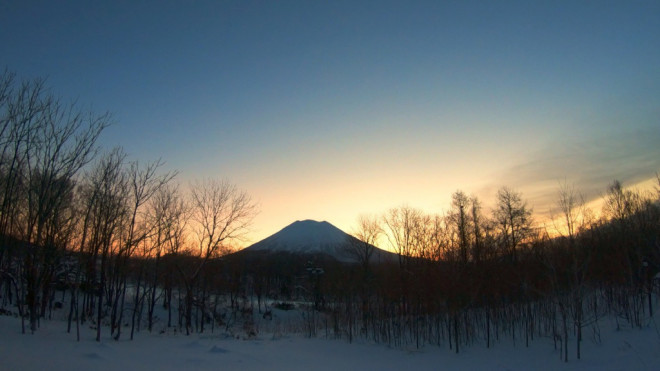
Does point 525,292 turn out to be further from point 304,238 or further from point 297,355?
point 304,238

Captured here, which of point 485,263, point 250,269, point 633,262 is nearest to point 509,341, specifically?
point 485,263

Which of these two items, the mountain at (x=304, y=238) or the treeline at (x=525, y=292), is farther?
the mountain at (x=304, y=238)

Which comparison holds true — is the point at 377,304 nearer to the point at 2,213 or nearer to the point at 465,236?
the point at 465,236

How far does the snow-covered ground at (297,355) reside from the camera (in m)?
10.6

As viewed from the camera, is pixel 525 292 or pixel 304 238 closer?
pixel 525 292

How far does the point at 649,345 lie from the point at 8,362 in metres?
18.1

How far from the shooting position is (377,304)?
2475 cm

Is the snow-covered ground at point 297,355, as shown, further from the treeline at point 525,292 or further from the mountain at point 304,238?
the mountain at point 304,238

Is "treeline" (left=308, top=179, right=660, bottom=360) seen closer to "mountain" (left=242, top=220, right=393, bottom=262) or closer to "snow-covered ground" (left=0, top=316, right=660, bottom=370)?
"snow-covered ground" (left=0, top=316, right=660, bottom=370)

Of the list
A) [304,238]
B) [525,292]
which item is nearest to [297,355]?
[525,292]

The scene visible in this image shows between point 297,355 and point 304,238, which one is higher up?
point 304,238

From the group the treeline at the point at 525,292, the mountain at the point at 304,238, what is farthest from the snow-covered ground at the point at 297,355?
the mountain at the point at 304,238

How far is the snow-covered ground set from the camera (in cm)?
1064

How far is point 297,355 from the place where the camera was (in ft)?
53.6
